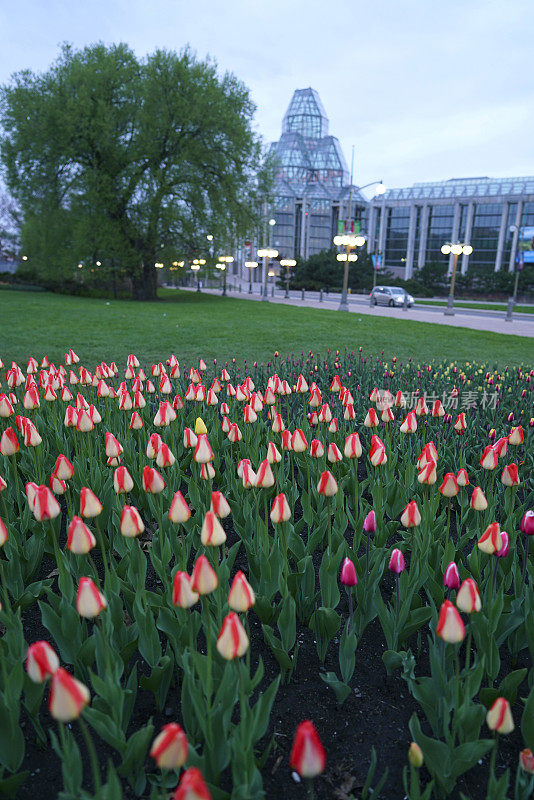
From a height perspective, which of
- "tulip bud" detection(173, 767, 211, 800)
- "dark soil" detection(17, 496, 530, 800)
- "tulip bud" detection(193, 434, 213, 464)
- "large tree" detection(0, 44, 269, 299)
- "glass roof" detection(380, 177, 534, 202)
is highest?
"glass roof" detection(380, 177, 534, 202)

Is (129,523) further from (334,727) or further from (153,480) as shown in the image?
(334,727)

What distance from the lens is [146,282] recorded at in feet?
117

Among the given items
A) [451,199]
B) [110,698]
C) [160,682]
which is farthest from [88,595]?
[451,199]

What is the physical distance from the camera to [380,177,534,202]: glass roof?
263 ft

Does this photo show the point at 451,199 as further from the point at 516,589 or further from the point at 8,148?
the point at 516,589

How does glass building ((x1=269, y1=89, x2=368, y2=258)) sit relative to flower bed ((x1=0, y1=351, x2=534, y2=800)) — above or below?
above

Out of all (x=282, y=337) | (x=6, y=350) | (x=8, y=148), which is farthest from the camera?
→ (x=8, y=148)

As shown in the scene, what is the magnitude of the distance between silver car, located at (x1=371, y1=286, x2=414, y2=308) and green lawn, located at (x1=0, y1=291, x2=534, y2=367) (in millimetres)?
20593

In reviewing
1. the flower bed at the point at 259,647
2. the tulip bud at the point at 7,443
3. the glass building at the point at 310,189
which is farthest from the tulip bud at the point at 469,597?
the glass building at the point at 310,189

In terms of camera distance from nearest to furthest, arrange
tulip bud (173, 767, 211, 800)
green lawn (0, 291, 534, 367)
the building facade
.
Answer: tulip bud (173, 767, 211, 800) < green lawn (0, 291, 534, 367) < the building facade

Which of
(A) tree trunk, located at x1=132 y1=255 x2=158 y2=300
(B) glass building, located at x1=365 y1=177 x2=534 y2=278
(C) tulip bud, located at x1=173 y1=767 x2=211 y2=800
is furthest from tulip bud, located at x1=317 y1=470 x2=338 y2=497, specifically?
(B) glass building, located at x1=365 y1=177 x2=534 y2=278

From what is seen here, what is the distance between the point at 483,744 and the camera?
165 cm

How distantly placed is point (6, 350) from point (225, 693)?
11.7 m

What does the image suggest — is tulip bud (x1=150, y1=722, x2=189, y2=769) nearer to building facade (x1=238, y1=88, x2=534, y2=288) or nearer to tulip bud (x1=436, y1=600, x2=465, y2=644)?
tulip bud (x1=436, y1=600, x2=465, y2=644)
